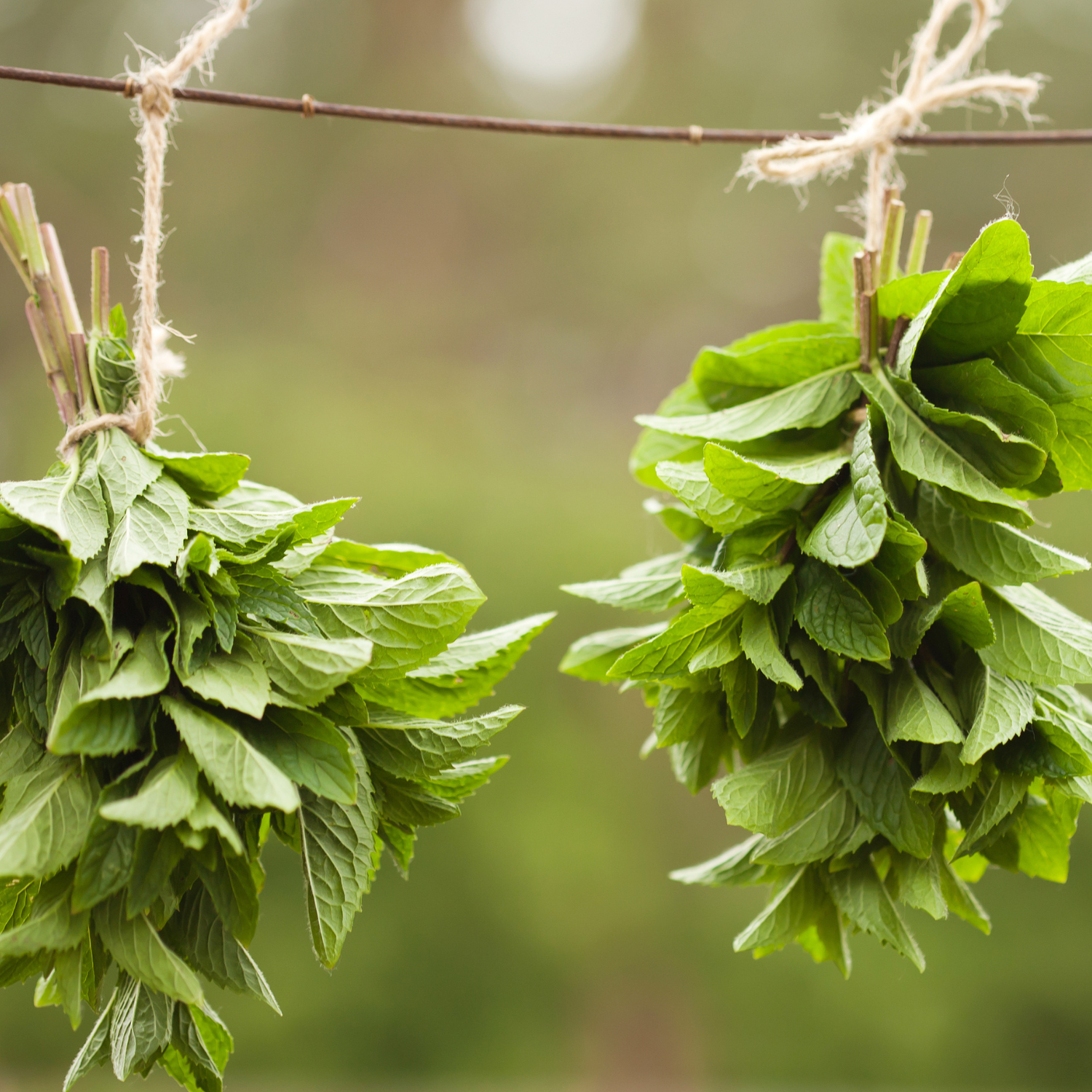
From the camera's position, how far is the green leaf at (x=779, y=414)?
460mm

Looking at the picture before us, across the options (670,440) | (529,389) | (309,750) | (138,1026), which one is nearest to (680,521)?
(670,440)

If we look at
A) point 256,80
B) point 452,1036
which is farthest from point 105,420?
point 256,80

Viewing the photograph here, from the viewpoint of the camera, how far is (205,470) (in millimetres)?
415

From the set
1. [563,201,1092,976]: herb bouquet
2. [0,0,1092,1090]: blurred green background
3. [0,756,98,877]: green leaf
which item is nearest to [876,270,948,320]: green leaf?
[563,201,1092,976]: herb bouquet

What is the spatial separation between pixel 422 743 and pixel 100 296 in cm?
26

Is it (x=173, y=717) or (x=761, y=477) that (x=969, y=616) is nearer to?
(x=761, y=477)

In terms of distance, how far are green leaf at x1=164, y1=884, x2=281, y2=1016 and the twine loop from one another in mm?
459

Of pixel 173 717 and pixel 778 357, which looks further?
pixel 778 357

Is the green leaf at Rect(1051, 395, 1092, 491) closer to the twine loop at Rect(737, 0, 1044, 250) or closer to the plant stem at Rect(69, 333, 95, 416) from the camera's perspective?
the twine loop at Rect(737, 0, 1044, 250)

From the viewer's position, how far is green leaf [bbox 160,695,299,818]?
0.33 m

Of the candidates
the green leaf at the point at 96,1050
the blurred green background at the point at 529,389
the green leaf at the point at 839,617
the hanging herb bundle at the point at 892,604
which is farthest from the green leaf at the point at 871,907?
the blurred green background at the point at 529,389

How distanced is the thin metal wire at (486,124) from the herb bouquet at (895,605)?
0.15 meters

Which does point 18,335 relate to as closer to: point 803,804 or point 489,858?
point 489,858

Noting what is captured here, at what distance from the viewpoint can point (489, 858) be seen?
181 centimetres
